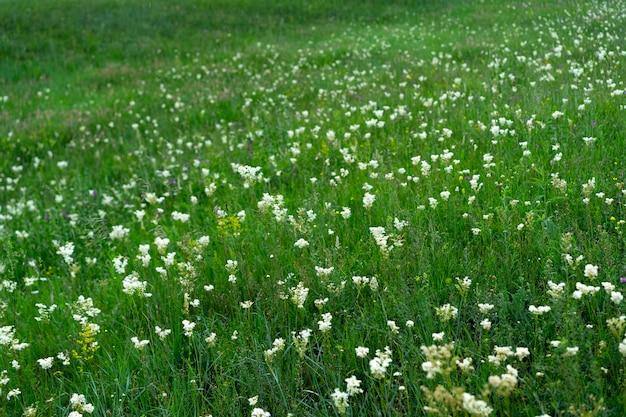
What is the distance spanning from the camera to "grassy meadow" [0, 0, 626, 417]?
288 centimetres

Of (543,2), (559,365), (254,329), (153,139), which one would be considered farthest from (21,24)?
(559,365)

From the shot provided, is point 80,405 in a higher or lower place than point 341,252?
lower

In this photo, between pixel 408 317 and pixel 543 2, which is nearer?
pixel 408 317

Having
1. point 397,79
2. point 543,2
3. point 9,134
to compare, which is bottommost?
point 9,134

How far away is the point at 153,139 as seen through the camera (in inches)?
423

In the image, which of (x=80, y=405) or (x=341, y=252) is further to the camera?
(x=341, y=252)

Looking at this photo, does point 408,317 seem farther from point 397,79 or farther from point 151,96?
point 151,96

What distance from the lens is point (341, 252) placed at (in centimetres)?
418

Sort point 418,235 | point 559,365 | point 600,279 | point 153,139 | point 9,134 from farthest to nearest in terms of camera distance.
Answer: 1. point 9,134
2. point 153,139
3. point 418,235
4. point 600,279
5. point 559,365

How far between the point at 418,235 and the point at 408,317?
827mm

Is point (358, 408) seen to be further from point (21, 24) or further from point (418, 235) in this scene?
point (21, 24)

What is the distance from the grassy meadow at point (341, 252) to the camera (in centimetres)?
288

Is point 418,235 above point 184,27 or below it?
below

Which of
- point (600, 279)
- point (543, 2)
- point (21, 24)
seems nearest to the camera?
point (600, 279)
